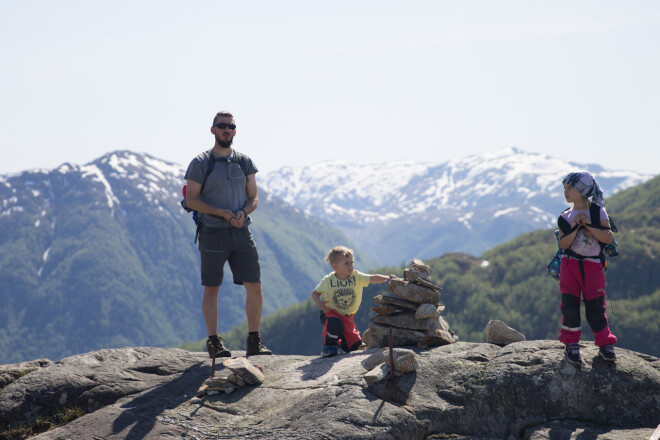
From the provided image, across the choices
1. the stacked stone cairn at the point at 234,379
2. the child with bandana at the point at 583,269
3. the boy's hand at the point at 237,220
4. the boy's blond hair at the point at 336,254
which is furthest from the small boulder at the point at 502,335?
the boy's hand at the point at 237,220

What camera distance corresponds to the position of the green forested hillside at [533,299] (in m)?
153

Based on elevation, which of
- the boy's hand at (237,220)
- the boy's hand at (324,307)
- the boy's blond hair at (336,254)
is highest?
the boy's hand at (237,220)

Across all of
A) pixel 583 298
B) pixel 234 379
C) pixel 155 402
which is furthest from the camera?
pixel 234 379

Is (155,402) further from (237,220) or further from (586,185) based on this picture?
(586,185)

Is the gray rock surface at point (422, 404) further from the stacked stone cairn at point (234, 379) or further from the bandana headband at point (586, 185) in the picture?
the bandana headband at point (586, 185)

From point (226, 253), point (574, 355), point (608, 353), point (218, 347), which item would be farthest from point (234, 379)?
point (608, 353)

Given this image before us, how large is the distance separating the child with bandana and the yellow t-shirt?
3801 millimetres

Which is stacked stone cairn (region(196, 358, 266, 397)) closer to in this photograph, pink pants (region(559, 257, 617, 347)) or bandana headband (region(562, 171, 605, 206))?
pink pants (region(559, 257, 617, 347))

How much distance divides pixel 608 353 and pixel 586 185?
2595mm

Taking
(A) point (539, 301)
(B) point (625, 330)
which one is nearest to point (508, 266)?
(A) point (539, 301)

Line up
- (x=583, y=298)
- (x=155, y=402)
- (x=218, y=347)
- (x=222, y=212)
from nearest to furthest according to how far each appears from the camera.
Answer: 1. (x=583, y=298)
2. (x=155, y=402)
3. (x=222, y=212)
4. (x=218, y=347)

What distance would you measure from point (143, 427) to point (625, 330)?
154579mm

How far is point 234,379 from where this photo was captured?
10.9m

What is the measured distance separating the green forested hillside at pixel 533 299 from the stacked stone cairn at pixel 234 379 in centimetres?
14105
